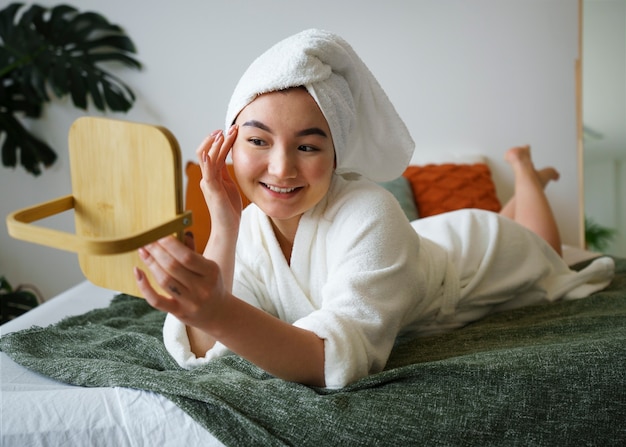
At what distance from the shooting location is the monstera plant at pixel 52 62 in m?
2.82

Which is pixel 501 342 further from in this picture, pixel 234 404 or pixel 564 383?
pixel 234 404

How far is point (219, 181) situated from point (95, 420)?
1.47 feet

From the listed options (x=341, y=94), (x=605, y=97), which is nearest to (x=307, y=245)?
(x=341, y=94)

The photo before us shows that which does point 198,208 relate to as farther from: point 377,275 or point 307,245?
point 377,275

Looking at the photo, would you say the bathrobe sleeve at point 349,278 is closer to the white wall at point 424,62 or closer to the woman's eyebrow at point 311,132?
the woman's eyebrow at point 311,132

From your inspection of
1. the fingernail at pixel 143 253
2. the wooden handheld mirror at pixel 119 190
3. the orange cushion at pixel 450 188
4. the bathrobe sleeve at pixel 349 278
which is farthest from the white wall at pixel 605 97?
the fingernail at pixel 143 253

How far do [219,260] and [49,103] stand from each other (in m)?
2.07

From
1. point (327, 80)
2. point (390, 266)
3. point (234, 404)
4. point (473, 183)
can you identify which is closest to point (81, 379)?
point (234, 404)

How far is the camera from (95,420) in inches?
42.4

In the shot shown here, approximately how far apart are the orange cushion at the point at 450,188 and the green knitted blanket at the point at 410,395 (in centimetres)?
122

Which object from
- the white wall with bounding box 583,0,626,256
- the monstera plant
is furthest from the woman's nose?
the white wall with bounding box 583,0,626,256

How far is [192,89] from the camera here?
9.45ft

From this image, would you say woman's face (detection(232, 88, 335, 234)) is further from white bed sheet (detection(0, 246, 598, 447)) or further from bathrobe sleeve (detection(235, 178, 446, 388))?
white bed sheet (detection(0, 246, 598, 447))

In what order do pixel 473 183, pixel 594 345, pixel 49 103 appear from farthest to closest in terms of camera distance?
pixel 49 103 → pixel 473 183 → pixel 594 345
